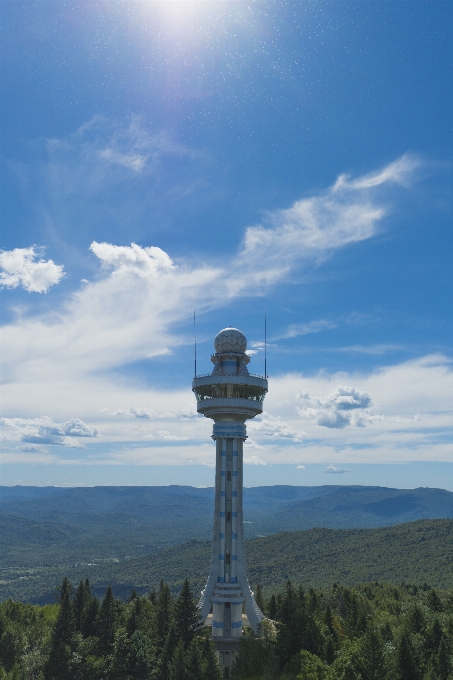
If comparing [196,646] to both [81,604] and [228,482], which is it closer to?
[228,482]

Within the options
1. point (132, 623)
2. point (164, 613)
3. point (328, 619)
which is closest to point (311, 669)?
point (328, 619)

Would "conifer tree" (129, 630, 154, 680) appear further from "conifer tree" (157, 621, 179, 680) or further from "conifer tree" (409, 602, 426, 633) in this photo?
"conifer tree" (409, 602, 426, 633)

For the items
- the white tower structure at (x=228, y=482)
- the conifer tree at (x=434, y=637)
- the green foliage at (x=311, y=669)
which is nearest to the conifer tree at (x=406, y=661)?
the green foliage at (x=311, y=669)

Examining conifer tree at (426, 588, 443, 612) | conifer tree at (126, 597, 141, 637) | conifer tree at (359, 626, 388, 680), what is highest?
→ conifer tree at (359, 626, 388, 680)

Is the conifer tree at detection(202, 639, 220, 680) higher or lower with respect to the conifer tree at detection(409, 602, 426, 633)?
lower

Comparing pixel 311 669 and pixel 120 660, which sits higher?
pixel 311 669

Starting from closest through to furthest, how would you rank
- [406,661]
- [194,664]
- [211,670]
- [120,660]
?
[406,661] → [211,670] → [194,664] → [120,660]

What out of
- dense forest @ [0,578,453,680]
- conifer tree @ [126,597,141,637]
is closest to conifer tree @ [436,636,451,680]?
dense forest @ [0,578,453,680]
